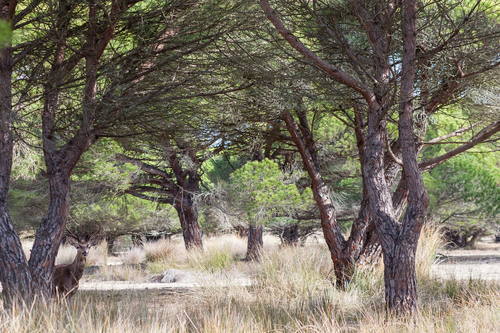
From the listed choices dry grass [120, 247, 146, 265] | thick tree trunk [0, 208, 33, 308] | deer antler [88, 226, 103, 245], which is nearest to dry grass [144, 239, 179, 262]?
dry grass [120, 247, 146, 265]

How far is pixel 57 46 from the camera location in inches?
265

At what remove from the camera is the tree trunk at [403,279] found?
5430mm

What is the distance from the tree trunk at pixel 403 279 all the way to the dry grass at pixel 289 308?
0.15m

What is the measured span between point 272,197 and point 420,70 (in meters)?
7.00

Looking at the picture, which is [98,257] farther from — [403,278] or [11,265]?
[403,278]

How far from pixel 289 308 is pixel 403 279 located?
59.0 inches

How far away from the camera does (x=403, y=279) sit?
546cm

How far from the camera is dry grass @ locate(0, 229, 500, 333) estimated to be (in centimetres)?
474

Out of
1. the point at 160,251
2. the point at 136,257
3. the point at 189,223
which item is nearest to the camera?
the point at 189,223

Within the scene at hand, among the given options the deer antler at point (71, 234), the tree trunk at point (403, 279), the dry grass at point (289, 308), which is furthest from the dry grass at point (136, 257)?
the tree trunk at point (403, 279)

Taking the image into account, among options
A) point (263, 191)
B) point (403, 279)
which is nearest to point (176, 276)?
point (263, 191)

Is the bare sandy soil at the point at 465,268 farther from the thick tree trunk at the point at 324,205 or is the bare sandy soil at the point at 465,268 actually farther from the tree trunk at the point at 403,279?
the tree trunk at the point at 403,279

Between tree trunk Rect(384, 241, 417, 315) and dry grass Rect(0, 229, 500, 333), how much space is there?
6.0 inches

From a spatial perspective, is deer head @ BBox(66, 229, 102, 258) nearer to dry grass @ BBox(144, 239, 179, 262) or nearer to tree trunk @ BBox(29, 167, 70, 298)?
dry grass @ BBox(144, 239, 179, 262)
